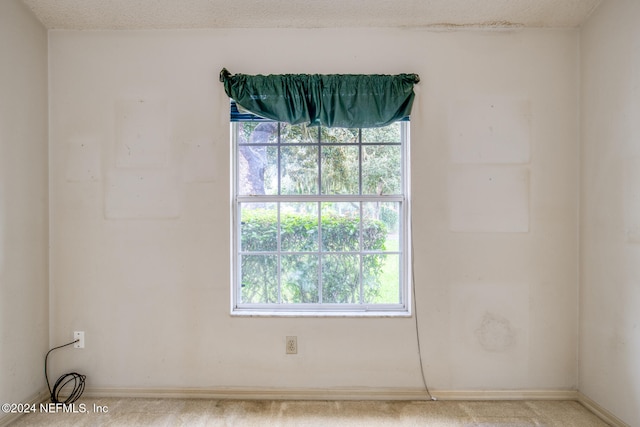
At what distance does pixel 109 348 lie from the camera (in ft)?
7.53

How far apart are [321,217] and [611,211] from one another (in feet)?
5.54

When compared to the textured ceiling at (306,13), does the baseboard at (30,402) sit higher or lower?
lower

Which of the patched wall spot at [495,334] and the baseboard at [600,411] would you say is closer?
the baseboard at [600,411]

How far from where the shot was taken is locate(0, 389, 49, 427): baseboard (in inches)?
77.8

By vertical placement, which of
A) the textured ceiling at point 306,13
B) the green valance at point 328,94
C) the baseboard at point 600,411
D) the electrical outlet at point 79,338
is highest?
the textured ceiling at point 306,13

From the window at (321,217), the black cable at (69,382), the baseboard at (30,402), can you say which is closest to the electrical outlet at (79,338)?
the black cable at (69,382)

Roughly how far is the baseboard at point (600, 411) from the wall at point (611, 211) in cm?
3

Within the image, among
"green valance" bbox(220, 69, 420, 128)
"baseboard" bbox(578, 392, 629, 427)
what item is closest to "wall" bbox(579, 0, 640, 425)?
"baseboard" bbox(578, 392, 629, 427)

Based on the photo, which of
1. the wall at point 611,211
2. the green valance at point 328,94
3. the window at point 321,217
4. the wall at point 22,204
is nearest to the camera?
the wall at point 611,211

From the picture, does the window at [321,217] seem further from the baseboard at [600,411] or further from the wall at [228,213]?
the baseboard at [600,411]

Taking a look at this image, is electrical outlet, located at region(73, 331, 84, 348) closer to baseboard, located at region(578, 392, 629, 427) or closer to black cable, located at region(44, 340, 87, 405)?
black cable, located at region(44, 340, 87, 405)

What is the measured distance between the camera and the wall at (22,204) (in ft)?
6.55

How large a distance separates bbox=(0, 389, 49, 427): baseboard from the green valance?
219 centimetres

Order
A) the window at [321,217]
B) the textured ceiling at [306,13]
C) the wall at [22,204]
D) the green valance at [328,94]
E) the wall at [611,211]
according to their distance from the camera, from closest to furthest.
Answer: the wall at [611,211] < the wall at [22,204] < the textured ceiling at [306,13] < the green valance at [328,94] < the window at [321,217]
